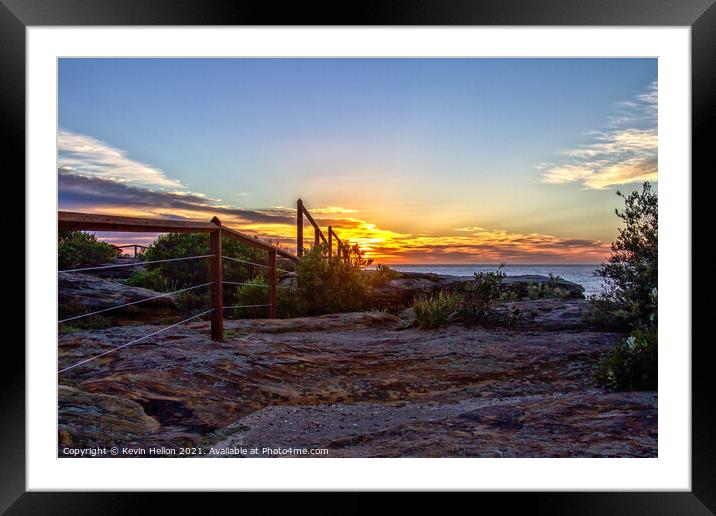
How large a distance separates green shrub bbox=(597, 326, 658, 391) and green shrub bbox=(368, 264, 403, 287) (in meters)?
3.83

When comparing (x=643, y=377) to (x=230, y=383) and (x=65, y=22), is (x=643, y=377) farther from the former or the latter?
(x=65, y=22)

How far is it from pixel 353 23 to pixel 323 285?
4.05m

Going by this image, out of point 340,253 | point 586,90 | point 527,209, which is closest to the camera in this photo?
point 586,90

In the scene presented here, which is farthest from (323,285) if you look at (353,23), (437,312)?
(353,23)

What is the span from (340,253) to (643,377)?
4160mm

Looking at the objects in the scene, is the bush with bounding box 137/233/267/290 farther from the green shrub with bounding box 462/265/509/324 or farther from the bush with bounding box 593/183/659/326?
the bush with bounding box 593/183/659/326

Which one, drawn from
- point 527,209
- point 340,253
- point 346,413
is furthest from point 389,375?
point 340,253

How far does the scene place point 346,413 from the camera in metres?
2.81

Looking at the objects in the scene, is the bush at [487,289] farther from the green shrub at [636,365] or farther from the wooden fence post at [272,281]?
the green shrub at [636,365]

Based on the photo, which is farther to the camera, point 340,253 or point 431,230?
point 340,253

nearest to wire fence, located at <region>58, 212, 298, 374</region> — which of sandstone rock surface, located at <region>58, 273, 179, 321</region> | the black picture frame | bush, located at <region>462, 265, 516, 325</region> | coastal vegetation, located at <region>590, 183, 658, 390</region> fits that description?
the black picture frame

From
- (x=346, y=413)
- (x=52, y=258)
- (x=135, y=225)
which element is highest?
(x=135, y=225)

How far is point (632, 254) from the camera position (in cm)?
416

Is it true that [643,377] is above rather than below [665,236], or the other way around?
below
